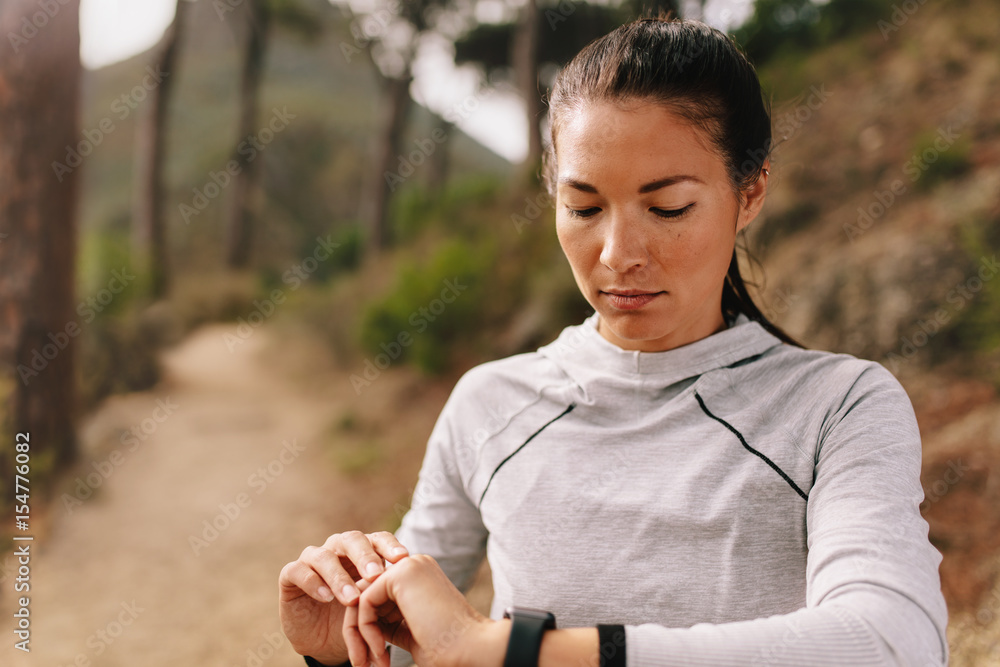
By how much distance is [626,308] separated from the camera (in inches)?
47.8

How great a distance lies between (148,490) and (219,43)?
28.3 metres

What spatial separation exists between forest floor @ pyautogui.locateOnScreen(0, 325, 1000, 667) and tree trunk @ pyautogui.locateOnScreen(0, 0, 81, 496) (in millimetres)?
694

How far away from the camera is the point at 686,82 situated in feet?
3.78

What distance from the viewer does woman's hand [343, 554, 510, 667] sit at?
0.88 m

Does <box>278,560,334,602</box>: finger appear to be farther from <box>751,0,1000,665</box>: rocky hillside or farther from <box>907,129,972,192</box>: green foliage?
<box>907,129,972,192</box>: green foliage

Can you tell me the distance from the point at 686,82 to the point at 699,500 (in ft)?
2.28

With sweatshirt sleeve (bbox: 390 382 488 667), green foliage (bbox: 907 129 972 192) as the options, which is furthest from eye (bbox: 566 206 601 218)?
green foliage (bbox: 907 129 972 192)

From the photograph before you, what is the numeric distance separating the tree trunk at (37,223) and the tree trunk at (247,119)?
7042 millimetres

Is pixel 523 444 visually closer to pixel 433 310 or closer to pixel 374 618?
pixel 374 618

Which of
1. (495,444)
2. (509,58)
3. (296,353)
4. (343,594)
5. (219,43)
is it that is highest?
(219,43)

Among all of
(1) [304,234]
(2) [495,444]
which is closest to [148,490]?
(2) [495,444]

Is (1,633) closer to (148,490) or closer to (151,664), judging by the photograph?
(151,664)

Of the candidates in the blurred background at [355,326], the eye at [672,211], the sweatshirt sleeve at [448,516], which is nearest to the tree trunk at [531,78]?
the blurred background at [355,326]

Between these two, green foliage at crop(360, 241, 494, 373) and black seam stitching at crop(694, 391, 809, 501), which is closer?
black seam stitching at crop(694, 391, 809, 501)
